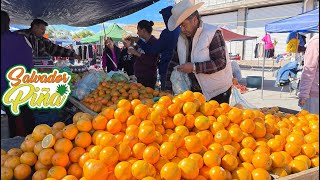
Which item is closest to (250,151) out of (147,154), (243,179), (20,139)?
(243,179)

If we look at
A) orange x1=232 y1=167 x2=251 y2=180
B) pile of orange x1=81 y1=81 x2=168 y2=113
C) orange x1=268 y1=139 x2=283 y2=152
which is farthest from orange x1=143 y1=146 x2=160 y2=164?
pile of orange x1=81 y1=81 x2=168 y2=113

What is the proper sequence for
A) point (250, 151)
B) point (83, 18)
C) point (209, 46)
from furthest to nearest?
1. point (83, 18)
2. point (209, 46)
3. point (250, 151)

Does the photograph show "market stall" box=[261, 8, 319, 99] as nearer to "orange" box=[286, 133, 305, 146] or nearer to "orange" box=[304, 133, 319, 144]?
"orange" box=[304, 133, 319, 144]

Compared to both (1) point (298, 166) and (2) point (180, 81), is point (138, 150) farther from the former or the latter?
(2) point (180, 81)

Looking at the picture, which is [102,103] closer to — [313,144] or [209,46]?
[209,46]

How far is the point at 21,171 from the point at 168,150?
81 centimetres

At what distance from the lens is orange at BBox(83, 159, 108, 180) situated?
1.39 meters

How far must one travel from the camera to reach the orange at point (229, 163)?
1.57 m

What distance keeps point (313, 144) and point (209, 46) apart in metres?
1.31

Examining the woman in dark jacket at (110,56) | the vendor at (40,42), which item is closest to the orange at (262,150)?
the vendor at (40,42)

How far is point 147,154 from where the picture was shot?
1521mm

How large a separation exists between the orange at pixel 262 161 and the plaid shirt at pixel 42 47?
4.48 metres

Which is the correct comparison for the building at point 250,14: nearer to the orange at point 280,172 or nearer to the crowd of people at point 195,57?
the crowd of people at point 195,57

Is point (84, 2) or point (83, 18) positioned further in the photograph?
point (83, 18)
